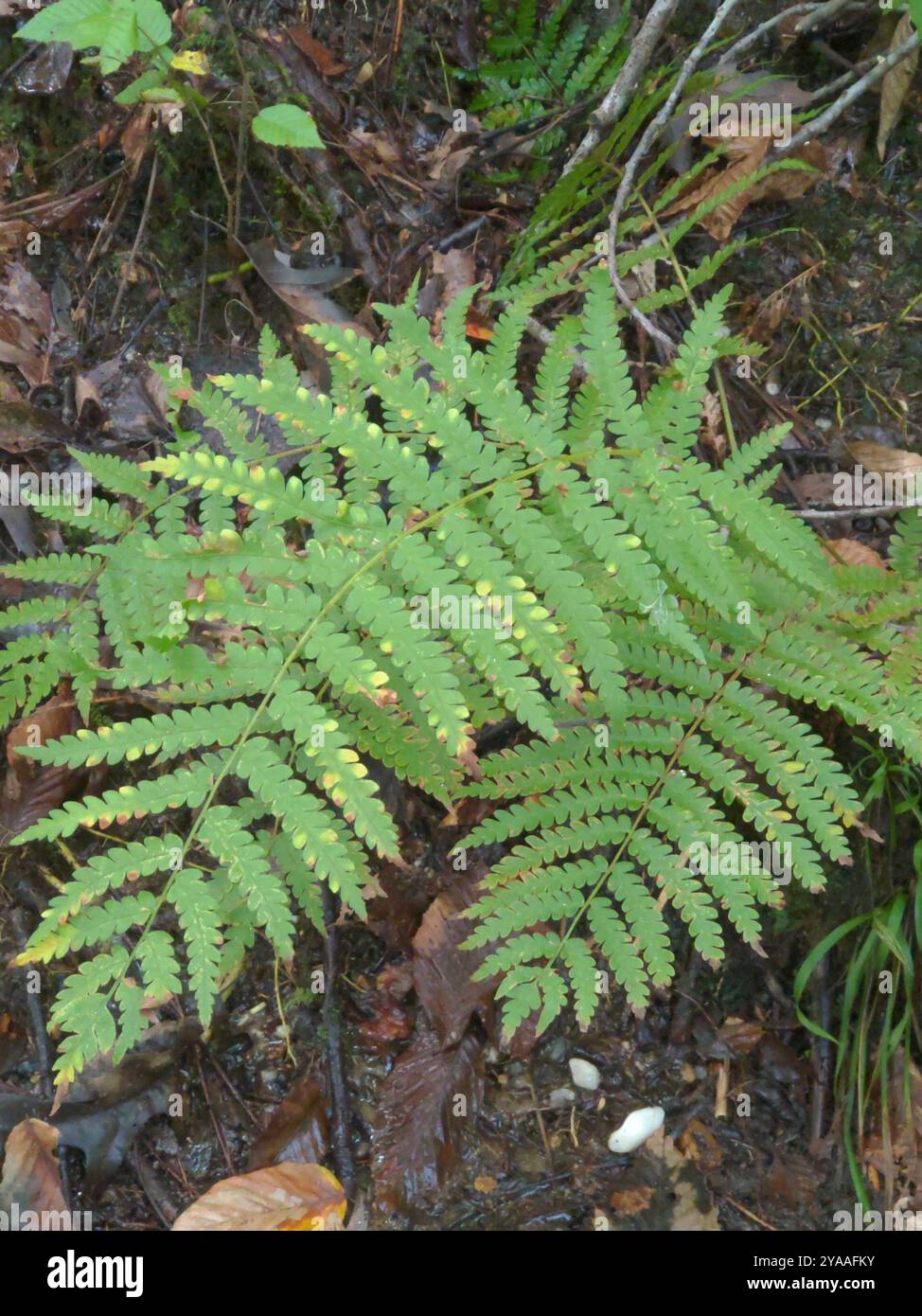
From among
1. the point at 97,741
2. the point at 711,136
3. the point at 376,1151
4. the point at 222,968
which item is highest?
the point at 711,136

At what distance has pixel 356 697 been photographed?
275 centimetres

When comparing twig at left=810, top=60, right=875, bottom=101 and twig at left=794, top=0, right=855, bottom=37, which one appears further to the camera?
twig at left=810, top=60, right=875, bottom=101

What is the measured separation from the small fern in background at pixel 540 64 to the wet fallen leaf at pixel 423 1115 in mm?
3267

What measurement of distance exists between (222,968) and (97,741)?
0.78 meters

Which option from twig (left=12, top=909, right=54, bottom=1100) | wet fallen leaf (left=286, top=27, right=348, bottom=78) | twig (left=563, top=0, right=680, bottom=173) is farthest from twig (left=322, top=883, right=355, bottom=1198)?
wet fallen leaf (left=286, top=27, right=348, bottom=78)

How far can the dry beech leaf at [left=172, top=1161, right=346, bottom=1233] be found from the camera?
2760 millimetres

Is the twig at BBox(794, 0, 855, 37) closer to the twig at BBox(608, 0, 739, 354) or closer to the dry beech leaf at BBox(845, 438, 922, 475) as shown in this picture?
the twig at BBox(608, 0, 739, 354)

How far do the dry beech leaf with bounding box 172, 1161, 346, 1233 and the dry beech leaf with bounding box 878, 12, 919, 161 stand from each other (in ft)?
13.7

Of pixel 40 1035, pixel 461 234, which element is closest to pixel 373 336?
pixel 461 234

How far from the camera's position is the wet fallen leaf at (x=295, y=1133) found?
2.93 meters

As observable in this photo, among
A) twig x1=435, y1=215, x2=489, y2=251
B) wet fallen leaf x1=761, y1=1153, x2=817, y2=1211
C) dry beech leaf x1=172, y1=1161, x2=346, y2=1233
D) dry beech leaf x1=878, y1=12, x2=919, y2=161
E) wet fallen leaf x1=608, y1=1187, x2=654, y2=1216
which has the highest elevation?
dry beech leaf x1=878, y1=12, x2=919, y2=161

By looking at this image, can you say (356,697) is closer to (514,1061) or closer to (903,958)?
(514,1061)

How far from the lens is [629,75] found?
345 cm
